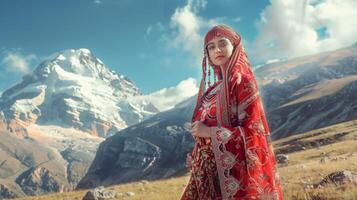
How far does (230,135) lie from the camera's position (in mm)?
5156

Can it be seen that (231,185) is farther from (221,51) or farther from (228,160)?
(221,51)

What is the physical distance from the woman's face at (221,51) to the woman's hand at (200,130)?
2.83ft

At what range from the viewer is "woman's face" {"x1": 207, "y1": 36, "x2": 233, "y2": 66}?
18.9 ft

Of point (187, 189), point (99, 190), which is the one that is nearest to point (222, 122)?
point (187, 189)

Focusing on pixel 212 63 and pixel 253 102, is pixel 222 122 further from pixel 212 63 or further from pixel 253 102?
pixel 212 63

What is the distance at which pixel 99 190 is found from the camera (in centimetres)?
2161

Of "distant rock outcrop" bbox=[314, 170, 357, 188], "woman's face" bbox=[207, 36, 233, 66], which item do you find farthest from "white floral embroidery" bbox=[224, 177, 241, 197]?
"distant rock outcrop" bbox=[314, 170, 357, 188]

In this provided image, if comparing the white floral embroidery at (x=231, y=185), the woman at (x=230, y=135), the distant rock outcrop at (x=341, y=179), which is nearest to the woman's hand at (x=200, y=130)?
the woman at (x=230, y=135)

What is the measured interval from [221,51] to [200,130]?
1087 mm

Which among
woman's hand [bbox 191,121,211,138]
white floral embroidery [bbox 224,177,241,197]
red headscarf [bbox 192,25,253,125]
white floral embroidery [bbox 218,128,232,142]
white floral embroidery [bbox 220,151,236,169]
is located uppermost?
red headscarf [bbox 192,25,253,125]

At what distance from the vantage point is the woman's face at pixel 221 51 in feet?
18.9

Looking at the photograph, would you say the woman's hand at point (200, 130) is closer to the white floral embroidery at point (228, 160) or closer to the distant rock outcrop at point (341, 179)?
the white floral embroidery at point (228, 160)

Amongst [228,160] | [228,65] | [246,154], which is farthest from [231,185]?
[228,65]

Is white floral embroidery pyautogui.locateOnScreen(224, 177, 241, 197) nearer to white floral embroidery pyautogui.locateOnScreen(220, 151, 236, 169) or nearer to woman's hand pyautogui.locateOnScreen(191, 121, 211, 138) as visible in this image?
white floral embroidery pyautogui.locateOnScreen(220, 151, 236, 169)
